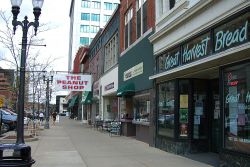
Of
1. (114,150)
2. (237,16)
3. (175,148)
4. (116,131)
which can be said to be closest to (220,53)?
(237,16)

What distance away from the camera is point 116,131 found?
89.4 feet

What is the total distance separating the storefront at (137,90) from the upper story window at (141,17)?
2.18 feet

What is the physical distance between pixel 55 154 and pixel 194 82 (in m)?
5.82

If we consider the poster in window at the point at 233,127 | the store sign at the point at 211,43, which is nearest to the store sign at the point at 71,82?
the store sign at the point at 211,43

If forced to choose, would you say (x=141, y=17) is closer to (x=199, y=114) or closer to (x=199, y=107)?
(x=199, y=107)

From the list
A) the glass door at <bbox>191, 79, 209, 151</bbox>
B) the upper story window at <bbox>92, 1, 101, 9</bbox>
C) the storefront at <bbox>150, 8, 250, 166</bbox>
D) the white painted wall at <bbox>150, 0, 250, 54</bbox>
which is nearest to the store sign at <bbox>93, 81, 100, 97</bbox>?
the white painted wall at <bbox>150, 0, 250, 54</bbox>

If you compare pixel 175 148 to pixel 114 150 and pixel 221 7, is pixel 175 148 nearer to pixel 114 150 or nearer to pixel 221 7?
pixel 114 150

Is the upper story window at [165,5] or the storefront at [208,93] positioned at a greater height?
the upper story window at [165,5]

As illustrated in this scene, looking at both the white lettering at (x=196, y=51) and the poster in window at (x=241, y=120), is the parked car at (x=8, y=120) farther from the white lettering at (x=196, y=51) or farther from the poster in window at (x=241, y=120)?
the poster in window at (x=241, y=120)

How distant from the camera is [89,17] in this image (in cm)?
12012

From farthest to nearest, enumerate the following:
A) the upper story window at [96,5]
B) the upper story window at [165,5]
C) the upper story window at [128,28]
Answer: the upper story window at [96,5]
the upper story window at [128,28]
the upper story window at [165,5]

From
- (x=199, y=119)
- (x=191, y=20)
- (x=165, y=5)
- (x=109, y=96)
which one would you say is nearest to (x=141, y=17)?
(x=165, y=5)

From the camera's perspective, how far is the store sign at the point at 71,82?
1293 inches

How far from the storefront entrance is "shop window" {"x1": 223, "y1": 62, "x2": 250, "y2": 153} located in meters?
3.61
